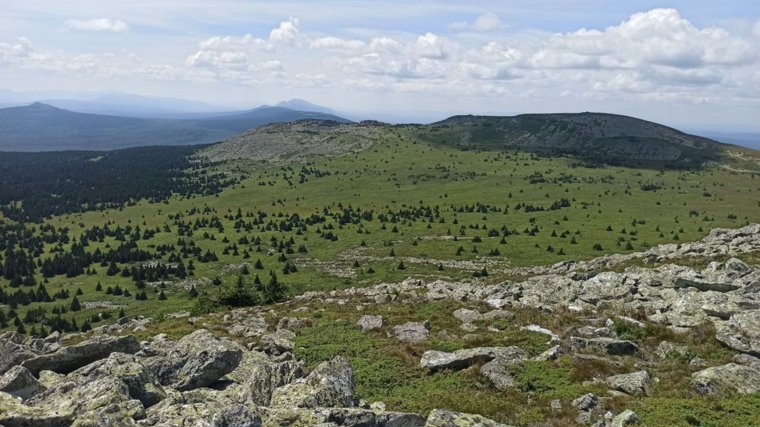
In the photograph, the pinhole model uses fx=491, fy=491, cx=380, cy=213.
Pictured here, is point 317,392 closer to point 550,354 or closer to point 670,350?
point 550,354

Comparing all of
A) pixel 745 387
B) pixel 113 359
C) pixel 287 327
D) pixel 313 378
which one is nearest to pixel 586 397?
pixel 745 387

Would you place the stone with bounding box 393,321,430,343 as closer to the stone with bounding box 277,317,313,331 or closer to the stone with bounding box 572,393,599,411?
the stone with bounding box 277,317,313,331

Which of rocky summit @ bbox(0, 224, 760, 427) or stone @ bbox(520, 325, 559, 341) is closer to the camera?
rocky summit @ bbox(0, 224, 760, 427)

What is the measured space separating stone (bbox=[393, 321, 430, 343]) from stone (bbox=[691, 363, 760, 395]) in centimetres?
1379

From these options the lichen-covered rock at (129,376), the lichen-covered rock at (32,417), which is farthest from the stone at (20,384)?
the lichen-covered rock at (32,417)

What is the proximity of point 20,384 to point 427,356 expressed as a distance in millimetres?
16412

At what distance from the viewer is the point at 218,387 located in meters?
18.5

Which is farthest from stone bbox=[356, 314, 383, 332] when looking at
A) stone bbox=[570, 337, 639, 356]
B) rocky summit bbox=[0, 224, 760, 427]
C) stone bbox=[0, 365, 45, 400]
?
stone bbox=[0, 365, 45, 400]

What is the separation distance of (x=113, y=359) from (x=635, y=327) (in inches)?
997

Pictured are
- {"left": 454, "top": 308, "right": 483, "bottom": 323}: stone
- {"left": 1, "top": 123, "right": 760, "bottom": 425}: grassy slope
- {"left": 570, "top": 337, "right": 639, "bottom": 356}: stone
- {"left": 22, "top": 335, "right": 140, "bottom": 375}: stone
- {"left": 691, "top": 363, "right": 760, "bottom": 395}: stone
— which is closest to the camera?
{"left": 691, "top": 363, "right": 760, "bottom": 395}: stone

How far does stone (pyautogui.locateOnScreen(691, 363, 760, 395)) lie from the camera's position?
18.8 m

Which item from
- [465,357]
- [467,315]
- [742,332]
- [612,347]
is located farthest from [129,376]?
[742,332]

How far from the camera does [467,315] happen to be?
108 ft

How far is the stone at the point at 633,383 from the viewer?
19.4 metres
